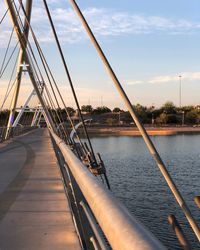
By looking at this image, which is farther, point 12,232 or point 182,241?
point 12,232

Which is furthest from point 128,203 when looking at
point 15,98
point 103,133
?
point 103,133

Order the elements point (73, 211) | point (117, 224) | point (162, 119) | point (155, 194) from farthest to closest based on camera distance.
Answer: point (162, 119), point (155, 194), point (73, 211), point (117, 224)

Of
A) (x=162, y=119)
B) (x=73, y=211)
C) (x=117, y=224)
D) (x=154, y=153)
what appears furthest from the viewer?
(x=162, y=119)

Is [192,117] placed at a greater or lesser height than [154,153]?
lesser

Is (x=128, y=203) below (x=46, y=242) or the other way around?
below

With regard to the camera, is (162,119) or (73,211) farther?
(162,119)

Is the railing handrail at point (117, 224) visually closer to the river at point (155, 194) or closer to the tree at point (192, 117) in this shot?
the river at point (155, 194)

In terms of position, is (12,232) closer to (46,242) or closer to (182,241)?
(46,242)

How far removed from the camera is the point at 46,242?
14.3 ft

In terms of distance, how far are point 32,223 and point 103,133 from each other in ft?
464

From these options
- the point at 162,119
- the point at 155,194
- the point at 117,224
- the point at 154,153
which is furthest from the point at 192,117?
the point at 117,224

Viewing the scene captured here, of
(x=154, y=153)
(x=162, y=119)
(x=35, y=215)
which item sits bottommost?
(x=162, y=119)

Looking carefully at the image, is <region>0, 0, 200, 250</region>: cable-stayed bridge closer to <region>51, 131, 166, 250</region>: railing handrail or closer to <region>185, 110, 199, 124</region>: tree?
<region>51, 131, 166, 250</region>: railing handrail

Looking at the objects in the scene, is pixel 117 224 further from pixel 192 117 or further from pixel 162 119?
pixel 192 117
